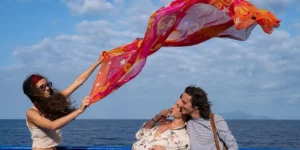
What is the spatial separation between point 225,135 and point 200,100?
1.26 feet

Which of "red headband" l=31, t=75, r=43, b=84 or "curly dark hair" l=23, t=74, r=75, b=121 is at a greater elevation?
"red headband" l=31, t=75, r=43, b=84

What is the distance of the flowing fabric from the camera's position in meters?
3.81

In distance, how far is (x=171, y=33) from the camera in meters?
4.12

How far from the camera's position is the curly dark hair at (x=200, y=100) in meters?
3.74

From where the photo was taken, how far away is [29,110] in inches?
148

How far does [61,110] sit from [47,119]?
0.64ft

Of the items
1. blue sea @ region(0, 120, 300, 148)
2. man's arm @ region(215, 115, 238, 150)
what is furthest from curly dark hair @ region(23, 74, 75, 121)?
blue sea @ region(0, 120, 300, 148)

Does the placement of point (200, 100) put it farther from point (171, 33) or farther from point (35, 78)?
point (35, 78)

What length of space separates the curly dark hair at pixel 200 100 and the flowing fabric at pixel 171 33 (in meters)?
0.53

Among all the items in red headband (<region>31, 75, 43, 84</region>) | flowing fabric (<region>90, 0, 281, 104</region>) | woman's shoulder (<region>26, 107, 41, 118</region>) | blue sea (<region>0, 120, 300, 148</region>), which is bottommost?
blue sea (<region>0, 120, 300, 148</region>)

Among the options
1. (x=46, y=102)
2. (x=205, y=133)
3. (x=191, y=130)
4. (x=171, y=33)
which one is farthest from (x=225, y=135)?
(x=46, y=102)

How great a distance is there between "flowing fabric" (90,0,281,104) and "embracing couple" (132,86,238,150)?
55 centimetres

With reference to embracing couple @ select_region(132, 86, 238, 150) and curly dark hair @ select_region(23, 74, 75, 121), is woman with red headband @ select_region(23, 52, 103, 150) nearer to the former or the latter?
curly dark hair @ select_region(23, 74, 75, 121)

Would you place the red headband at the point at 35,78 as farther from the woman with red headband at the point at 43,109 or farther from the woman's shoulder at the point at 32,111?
the woman's shoulder at the point at 32,111
